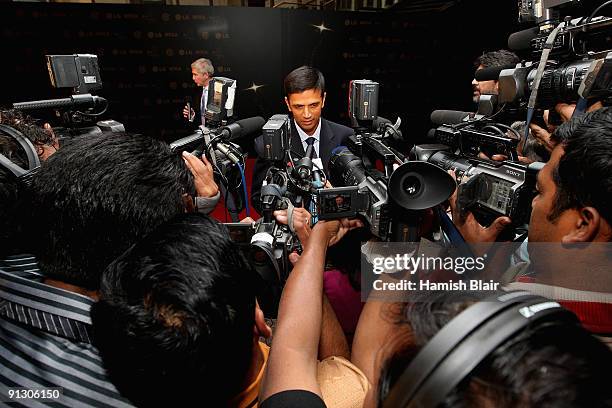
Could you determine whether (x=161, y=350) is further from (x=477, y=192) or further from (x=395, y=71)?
(x=395, y=71)

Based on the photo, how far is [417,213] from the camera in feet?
3.55

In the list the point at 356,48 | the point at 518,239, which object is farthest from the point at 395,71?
the point at 518,239

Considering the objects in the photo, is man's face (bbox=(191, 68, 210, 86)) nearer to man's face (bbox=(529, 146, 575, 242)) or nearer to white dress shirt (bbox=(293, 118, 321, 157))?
white dress shirt (bbox=(293, 118, 321, 157))

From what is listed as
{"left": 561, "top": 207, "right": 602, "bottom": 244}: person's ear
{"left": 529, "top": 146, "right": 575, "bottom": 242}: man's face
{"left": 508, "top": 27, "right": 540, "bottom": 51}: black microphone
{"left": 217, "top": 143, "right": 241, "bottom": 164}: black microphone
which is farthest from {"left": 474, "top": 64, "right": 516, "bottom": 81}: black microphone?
{"left": 217, "top": 143, "right": 241, "bottom": 164}: black microphone

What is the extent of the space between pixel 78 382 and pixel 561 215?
105 centimetres

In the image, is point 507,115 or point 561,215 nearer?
point 561,215

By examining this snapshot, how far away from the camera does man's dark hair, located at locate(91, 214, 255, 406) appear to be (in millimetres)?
517

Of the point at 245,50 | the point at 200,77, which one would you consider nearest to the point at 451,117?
the point at 200,77

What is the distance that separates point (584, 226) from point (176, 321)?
0.89 metres

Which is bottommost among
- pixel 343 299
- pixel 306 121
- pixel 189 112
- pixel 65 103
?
pixel 343 299

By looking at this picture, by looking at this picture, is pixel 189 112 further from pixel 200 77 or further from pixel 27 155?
pixel 27 155

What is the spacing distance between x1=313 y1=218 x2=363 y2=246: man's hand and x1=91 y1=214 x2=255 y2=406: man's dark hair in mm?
546

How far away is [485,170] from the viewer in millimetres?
1165

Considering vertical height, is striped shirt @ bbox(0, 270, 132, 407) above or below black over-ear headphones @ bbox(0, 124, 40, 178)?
below
